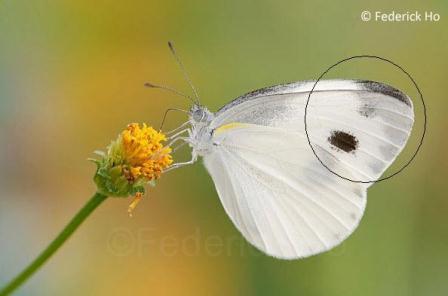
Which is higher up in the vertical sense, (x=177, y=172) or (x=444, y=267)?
(x=177, y=172)

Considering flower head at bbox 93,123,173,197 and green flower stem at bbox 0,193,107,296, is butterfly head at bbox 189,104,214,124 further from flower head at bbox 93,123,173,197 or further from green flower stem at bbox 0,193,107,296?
green flower stem at bbox 0,193,107,296

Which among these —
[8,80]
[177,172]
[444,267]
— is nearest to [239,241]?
[177,172]

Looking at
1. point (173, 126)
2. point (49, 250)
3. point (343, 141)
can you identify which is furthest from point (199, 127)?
point (173, 126)

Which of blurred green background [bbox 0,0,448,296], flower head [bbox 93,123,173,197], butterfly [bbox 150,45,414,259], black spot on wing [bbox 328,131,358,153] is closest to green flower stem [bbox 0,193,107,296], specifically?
flower head [bbox 93,123,173,197]

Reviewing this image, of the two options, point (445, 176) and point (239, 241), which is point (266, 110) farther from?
point (445, 176)

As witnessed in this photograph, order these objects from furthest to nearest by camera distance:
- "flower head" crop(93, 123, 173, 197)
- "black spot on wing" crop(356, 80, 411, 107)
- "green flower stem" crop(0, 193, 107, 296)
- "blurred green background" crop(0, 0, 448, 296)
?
"blurred green background" crop(0, 0, 448, 296) → "black spot on wing" crop(356, 80, 411, 107) → "flower head" crop(93, 123, 173, 197) → "green flower stem" crop(0, 193, 107, 296)

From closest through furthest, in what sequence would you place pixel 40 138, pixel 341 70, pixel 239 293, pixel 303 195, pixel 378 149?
pixel 378 149
pixel 303 195
pixel 239 293
pixel 40 138
pixel 341 70

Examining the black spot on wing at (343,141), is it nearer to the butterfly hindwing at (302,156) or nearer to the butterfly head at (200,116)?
the butterfly hindwing at (302,156)
